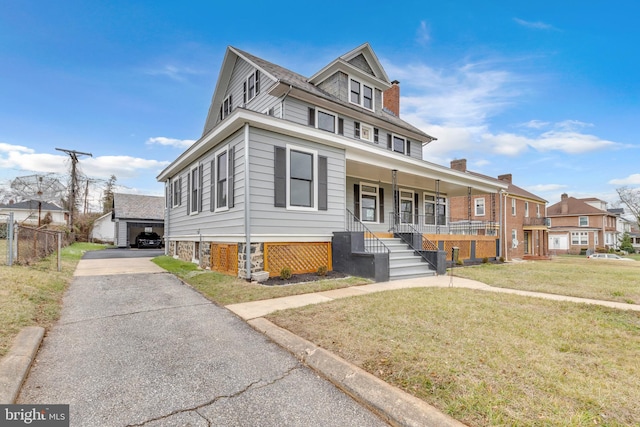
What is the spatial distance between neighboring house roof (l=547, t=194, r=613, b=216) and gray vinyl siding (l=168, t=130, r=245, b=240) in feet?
153

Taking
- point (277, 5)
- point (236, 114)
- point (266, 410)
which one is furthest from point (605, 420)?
point (277, 5)

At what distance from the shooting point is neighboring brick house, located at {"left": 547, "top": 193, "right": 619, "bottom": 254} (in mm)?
36562

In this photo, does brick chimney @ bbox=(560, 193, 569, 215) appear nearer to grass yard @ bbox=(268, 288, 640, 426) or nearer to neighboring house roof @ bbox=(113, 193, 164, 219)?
grass yard @ bbox=(268, 288, 640, 426)

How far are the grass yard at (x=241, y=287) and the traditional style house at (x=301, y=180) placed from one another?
1.73ft

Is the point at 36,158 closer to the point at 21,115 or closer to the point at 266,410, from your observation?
the point at 21,115

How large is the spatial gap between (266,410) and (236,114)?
665 cm

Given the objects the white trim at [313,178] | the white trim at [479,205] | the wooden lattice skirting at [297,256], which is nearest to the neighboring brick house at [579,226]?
the white trim at [479,205]

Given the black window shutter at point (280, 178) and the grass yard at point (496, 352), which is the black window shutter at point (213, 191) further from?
the grass yard at point (496, 352)

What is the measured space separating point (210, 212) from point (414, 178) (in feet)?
29.4

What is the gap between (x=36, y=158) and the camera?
45.7 m

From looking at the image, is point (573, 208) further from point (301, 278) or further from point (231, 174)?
point (231, 174)

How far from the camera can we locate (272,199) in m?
7.98

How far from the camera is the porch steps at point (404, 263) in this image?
879cm

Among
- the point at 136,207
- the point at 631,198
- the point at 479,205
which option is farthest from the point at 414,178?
the point at 631,198
